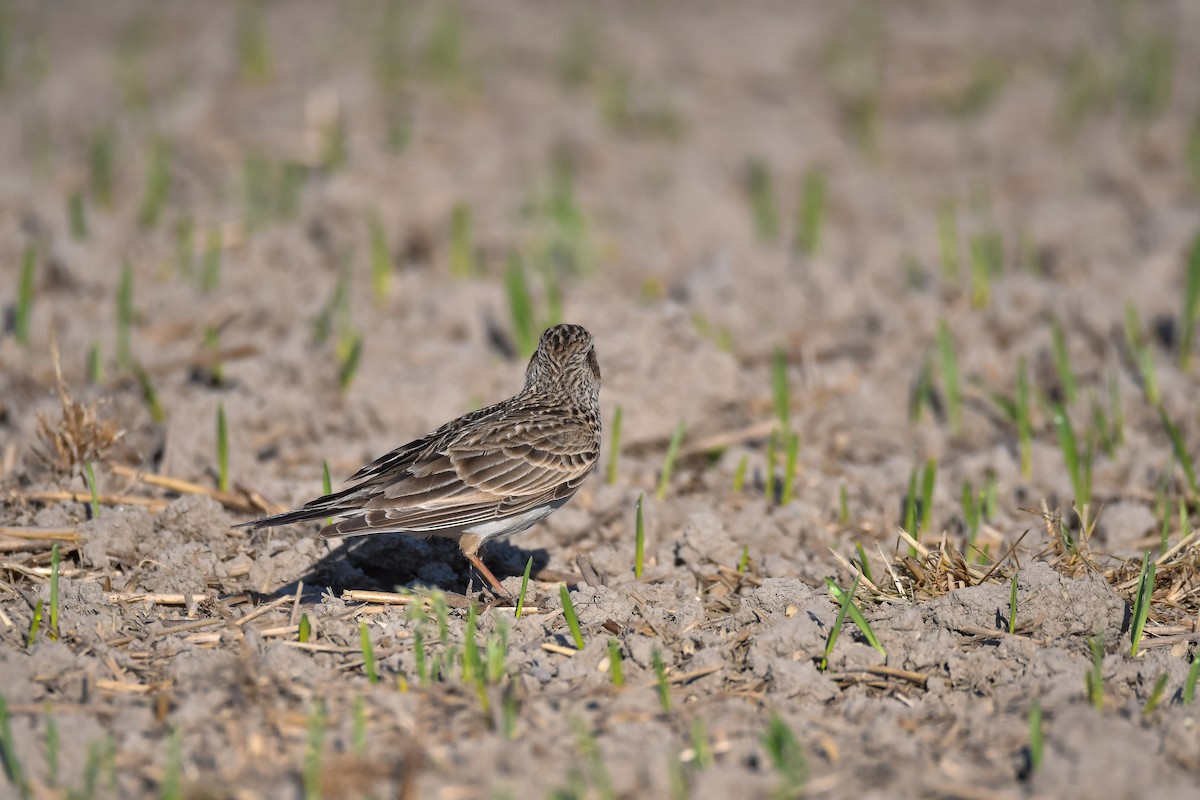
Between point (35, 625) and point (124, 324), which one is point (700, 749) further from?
point (124, 324)

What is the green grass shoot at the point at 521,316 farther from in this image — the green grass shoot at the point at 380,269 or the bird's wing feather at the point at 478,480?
the bird's wing feather at the point at 478,480

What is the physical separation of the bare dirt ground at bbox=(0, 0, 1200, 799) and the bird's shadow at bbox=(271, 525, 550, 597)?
0.09ft

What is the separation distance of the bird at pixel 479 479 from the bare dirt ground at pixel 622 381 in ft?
1.06

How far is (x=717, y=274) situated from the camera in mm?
9055

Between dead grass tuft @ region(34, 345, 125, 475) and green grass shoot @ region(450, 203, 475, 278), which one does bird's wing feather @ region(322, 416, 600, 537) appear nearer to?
dead grass tuft @ region(34, 345, 125, 475)

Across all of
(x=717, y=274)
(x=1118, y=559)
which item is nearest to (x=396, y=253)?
(x=717, y=274)

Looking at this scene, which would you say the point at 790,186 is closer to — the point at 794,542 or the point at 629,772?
the point at 794,542

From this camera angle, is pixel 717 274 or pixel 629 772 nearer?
pixel 629 772

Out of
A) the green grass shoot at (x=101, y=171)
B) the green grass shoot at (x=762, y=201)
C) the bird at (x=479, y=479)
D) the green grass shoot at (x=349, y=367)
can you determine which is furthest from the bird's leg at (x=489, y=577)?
the green grass shoot at (x=101, y=171)

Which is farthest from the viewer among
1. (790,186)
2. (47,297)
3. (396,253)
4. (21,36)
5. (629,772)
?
(21,36)

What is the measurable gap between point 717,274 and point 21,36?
28.9ft

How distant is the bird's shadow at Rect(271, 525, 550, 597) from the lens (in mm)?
5703

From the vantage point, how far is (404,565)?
5938mm

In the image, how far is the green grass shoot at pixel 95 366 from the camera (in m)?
7.25
